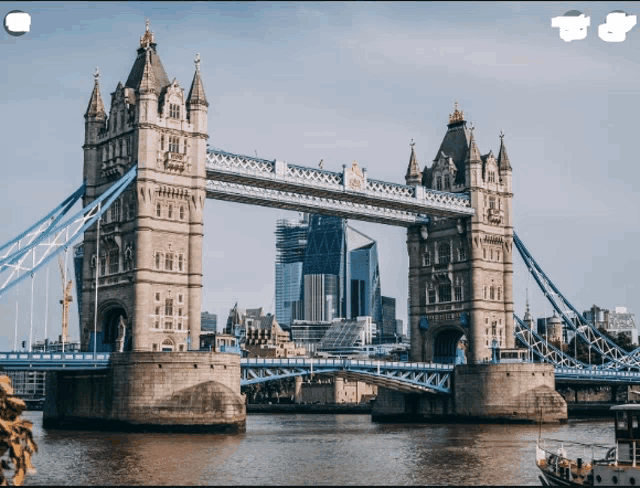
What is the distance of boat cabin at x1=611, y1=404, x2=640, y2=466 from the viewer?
38.5m

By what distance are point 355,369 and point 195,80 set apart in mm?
31068

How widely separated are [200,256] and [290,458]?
31.5 metres

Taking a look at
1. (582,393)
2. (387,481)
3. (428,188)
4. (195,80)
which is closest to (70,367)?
(195,80)

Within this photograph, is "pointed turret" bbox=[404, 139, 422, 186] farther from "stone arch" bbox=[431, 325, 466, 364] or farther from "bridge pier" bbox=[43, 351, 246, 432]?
"bridge pier" bbox=[43, 351, 246, 432]

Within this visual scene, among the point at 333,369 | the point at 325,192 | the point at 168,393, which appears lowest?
the point at 168,393

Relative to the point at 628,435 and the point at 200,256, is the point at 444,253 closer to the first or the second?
the point at 200,256

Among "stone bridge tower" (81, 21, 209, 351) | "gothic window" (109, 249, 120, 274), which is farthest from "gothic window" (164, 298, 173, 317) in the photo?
"gothic window" (109, 249, 120, 274)

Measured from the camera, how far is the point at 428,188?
377ft

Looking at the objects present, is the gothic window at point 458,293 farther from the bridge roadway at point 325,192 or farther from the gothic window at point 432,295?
the bridge roadway at point 325,192

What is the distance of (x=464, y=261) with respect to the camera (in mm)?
108812

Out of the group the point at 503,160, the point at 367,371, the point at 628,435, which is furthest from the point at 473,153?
the point at 628,435

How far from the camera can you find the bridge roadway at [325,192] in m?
89.2

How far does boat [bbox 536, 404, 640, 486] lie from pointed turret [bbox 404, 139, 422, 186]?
74.2 m

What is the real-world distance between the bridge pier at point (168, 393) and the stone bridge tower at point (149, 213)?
14.1 ft
